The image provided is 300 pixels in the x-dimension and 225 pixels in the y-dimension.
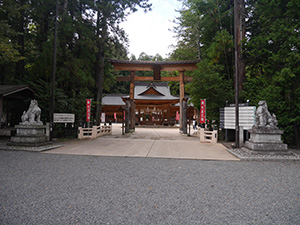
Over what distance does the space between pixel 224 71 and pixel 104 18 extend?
856cm

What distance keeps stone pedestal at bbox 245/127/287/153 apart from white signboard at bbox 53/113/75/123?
8864 mm

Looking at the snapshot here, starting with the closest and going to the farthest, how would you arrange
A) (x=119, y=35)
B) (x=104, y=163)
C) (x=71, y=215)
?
(x=71, y=215) < (x=104, y=163) < (x=119, y=35)

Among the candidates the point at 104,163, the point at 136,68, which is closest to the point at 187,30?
the point at 136,68

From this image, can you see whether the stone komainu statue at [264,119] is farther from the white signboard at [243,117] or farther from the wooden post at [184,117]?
the wooden post at [184,117]

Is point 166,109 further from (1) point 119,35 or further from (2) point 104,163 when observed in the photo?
(2) point 104,163

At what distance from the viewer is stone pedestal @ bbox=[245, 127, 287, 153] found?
6527 millimetres

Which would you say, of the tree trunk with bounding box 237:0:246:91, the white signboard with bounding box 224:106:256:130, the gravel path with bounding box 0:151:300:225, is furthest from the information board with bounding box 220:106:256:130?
the gravel path with bounding box 0:151:300:225

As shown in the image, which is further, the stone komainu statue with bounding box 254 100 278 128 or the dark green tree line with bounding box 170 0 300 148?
the dark green tree line with bounding box 170 0 300 148

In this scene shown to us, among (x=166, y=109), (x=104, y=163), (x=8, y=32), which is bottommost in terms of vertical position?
(x=104, y=163)

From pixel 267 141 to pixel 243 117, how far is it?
1619 millimetres

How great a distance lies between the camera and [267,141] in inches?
261

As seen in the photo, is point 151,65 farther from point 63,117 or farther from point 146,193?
point 146,193

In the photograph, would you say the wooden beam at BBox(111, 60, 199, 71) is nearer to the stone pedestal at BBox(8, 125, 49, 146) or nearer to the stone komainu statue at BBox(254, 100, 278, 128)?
the stone komainu statue at BBox(254, 100, 278, 128)

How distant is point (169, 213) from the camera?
2424mm
